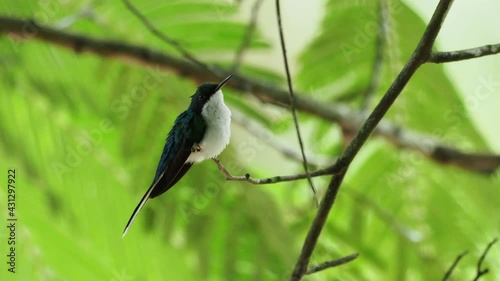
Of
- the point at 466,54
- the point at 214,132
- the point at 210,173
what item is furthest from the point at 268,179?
the point at 210,173

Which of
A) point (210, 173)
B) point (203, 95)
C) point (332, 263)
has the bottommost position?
point (332, 263)

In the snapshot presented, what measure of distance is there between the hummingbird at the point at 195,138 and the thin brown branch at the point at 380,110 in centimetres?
9

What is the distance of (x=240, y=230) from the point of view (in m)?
1.38

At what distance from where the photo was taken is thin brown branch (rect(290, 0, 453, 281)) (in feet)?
1.44

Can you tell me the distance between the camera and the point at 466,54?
0.44m

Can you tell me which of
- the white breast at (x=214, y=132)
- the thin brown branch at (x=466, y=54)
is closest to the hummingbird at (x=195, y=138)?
the white breast at (x=214, y=132)

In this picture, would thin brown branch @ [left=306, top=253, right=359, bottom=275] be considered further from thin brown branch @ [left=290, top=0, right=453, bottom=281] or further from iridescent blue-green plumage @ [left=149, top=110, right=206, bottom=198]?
iridescent blue-green plumage @ [left=149, top=110, right=206, bottom=198]

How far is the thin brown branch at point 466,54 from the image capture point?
43 cm

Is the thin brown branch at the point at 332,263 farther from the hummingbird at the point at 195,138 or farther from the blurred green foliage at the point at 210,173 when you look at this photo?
the blurred green foliage at the point at 210,173

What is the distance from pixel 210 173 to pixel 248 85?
0.51ft

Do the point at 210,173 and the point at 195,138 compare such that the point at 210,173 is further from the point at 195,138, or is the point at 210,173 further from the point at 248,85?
the point at 195,138

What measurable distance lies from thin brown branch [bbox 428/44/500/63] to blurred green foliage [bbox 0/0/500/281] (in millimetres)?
585

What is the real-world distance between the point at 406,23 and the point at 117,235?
0.65 meters

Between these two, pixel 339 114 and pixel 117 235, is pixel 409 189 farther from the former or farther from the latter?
pixel 117 235
